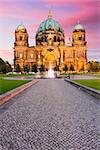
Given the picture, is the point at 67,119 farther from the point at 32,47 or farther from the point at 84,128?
the point at 32,47

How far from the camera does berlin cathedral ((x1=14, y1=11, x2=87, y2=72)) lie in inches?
4599

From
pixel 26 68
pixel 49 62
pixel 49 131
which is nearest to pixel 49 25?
pixel 49 62

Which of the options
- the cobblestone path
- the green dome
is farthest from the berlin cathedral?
the cobblestone path

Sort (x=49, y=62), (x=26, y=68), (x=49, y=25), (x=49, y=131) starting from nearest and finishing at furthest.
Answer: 1. (x=49, y=131)
2. (x=26, y=68)
3. (x=49, y=62)
4. (x=49, y=25)

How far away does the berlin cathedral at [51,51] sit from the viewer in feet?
383

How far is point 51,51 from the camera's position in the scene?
118 metres

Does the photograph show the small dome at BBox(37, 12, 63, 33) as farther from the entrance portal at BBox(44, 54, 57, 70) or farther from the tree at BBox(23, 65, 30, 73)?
the tree at BBox(23, 65, 30, 73)

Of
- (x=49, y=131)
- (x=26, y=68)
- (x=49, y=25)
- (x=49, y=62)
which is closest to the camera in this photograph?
(x=49, y=131)

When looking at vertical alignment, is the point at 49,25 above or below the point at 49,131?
above

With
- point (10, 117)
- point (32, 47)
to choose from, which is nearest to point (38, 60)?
point (32, 47)

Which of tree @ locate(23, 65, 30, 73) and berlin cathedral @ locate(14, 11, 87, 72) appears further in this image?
berlin cathedral @ locate(14, 11, 87, 72)

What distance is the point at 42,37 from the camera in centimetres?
12050

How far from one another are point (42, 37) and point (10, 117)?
371 ft

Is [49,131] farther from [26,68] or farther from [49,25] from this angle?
[49,25]
